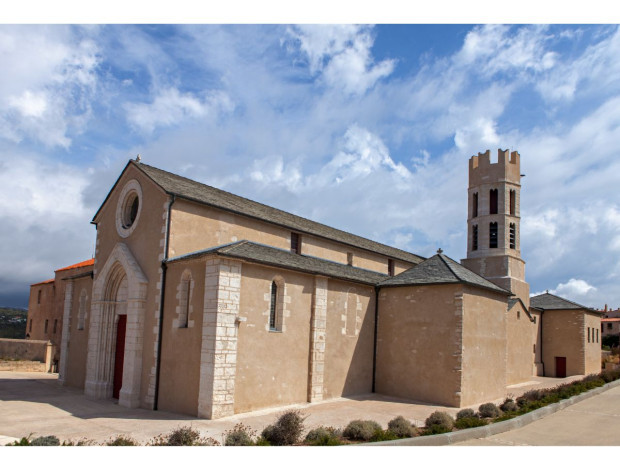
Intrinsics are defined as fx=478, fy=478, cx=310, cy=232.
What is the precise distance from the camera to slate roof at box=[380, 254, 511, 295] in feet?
68.5

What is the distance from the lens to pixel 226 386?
1556 centimetres

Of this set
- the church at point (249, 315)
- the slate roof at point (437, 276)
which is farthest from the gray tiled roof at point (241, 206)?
the slate roof at point (437, 276)

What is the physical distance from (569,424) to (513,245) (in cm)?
2053

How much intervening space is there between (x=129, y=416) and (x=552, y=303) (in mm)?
35575

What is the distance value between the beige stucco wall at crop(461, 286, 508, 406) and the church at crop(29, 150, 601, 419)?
3.5 inches

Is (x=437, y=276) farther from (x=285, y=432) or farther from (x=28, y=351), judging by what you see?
(x=28, y=351)

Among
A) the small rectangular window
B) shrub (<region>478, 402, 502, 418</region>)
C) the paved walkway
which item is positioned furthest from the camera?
the small rectangular window

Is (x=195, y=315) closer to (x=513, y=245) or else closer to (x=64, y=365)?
(x=64, y=365)

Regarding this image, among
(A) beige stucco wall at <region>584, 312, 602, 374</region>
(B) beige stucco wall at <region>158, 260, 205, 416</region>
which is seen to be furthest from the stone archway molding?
(A) beige stucco wall at <region>584, 312, 602, 374</region>

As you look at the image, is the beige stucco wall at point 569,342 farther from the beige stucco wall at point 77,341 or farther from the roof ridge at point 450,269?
the beige stucco wall at point 77,341

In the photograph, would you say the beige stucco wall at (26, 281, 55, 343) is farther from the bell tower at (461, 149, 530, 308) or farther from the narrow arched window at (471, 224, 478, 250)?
the bell tower at (461, 149, 530, 308)

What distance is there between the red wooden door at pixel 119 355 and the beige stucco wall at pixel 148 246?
272 cm

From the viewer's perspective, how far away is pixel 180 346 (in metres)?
17.0

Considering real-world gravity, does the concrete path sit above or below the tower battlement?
below
